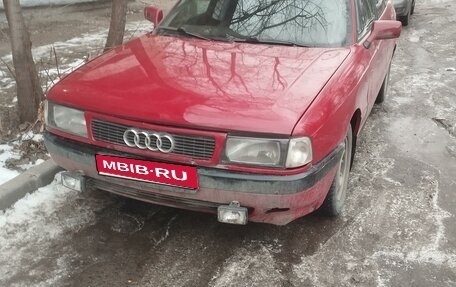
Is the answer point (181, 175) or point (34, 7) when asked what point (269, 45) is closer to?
point (181, 175)

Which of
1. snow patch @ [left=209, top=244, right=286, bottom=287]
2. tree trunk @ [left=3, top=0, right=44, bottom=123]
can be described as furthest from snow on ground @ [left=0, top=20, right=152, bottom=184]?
snow patch @ [left=209, top=244, right=286, bottom=287]

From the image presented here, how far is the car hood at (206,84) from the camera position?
9.00ft

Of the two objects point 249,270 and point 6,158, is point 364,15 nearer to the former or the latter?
point 249,270

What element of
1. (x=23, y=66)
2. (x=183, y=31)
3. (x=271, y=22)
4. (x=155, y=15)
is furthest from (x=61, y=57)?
(x=271, y=22)

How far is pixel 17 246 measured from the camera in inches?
127

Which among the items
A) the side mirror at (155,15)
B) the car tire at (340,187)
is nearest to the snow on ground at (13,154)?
the side mirror at (155,15)

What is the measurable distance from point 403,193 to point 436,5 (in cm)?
999

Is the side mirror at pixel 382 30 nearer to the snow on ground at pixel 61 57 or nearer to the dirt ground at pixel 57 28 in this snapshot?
the snow on ground at pixel 61 57

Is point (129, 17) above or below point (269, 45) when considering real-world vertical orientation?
below

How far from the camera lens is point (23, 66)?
4.41 m

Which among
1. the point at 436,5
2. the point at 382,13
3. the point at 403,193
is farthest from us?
the point at 436,5

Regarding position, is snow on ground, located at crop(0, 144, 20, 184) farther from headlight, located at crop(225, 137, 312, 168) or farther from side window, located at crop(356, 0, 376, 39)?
side window, located at crop(356, 0, 376, 39)

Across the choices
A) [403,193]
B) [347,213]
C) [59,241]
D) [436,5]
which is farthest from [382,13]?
[436,5]

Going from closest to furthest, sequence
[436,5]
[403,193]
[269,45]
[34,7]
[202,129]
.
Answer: [202,129]
[269,45]
[403,193]
[34,7]
[436,5]
